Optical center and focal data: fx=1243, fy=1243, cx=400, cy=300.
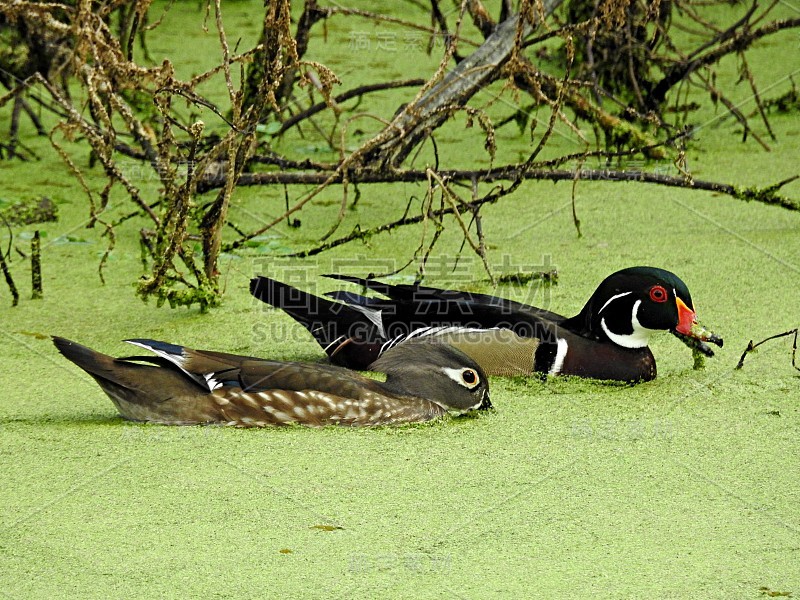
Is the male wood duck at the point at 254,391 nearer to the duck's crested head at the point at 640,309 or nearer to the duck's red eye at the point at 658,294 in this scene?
the duck's crested head at the point at 640,309

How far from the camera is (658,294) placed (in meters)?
4.46

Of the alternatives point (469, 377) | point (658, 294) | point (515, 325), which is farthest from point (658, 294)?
point (469, 377)

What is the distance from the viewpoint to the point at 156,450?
3641 millimetres

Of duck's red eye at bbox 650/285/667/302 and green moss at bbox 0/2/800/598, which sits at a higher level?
duck's red eye at bbox 650/285/667/302

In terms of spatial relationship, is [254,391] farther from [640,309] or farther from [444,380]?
[640,309]

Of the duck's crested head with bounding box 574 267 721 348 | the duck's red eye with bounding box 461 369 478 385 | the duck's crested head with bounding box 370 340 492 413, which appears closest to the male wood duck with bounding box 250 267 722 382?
the duck's crested head with bounding box 574 267 721 348

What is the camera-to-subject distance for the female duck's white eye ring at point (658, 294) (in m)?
4.45

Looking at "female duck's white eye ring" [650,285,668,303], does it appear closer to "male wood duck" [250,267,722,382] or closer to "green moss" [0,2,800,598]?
"male wood duck" [250,267,722,382]

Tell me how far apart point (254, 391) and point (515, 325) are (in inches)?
41.9

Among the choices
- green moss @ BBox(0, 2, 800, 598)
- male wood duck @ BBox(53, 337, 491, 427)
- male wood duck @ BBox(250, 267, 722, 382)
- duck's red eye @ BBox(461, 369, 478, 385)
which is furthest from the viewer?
male wood duck @ BBox(250, 267, 722, 382)

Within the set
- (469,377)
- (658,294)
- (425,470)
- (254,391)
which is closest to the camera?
(425,470)

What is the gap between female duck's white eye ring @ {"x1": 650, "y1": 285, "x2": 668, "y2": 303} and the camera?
4445mm

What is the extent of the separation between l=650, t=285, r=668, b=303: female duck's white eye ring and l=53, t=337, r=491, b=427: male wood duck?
80cm

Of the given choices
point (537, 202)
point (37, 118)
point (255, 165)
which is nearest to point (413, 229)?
point (537, 202)
